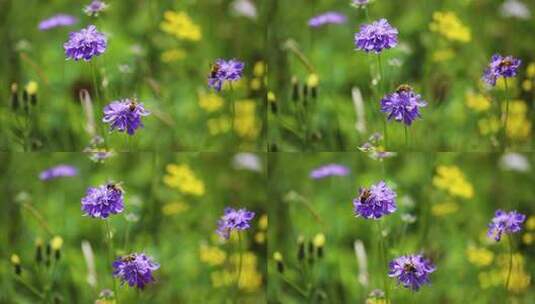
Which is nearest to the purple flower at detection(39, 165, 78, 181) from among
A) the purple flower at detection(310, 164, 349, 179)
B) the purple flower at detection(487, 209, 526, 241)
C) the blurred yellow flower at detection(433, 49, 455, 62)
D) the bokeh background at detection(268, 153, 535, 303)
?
the bokeh background at detection(268, 153, 535, 303)

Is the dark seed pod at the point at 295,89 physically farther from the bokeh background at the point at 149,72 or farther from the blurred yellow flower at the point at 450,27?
the blurred yellow flower at the point at 450,27

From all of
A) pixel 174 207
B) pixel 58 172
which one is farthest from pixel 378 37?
pixel 58 172

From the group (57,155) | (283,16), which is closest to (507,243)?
(283,16)

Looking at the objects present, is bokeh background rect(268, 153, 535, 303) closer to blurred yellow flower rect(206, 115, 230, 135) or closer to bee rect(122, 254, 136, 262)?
blurred yellow flower rect(206, 115, 230, 135)

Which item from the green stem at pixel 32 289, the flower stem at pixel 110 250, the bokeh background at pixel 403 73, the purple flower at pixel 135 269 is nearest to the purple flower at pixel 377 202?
the bokeh background at pixel 403 73

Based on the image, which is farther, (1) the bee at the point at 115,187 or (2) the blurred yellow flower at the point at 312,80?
(2) the blurred yellow flower at the point at 312,80

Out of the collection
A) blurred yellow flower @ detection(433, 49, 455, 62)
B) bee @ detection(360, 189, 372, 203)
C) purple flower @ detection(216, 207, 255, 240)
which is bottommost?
purple flower @ detection(216, 207, 255, 240)
